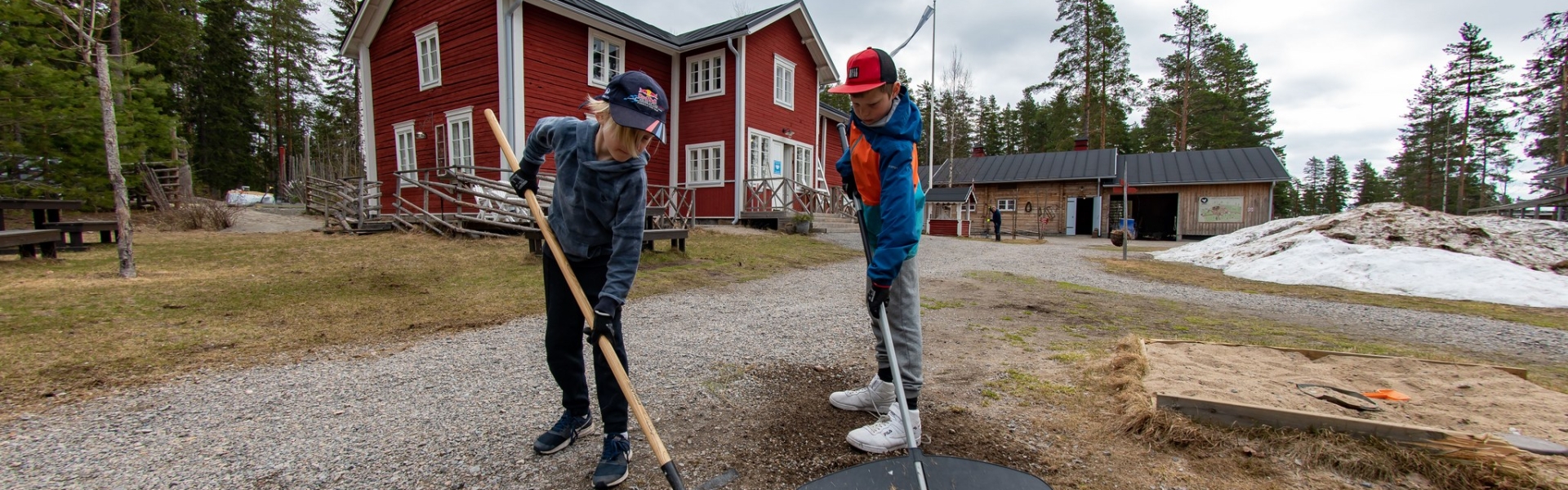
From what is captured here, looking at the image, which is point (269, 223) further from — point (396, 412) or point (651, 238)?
point (396, 412)

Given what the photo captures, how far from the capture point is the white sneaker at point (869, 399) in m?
3.06

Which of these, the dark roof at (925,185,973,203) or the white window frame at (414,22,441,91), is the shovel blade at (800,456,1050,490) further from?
the dark roof at (925,185,973,203)

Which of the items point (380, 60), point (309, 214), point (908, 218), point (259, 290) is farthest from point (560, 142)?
point (309, 214)

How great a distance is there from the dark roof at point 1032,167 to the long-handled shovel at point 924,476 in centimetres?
2866

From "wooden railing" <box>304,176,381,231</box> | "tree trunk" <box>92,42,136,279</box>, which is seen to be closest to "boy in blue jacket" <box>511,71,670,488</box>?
"tree trunk" <box>92,42,136,279</box>

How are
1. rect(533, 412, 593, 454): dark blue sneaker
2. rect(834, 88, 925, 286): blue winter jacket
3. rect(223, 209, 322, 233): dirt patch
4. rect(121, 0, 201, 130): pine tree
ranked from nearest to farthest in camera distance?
rect(834, 88, 925, 286): blue winter jacket → rect(533, 412, 593, 454): dark blue sneaker → rect(223, 209, 322, 233): dirt patch → rect(121, 0, 201, 130): pine tree

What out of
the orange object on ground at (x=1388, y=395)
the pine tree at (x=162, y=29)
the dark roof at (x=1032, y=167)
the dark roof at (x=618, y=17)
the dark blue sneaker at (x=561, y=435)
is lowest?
the dark blue sneaker at (x=561, y=435)

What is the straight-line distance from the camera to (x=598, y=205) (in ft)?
7.89

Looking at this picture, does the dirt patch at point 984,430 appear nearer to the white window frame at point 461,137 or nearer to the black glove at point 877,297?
the black glove at point 877,297

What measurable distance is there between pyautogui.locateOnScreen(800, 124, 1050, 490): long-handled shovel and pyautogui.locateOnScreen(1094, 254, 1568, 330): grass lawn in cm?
816

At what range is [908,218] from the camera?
244cm

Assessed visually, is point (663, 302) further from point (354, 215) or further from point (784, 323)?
point (354, 215)

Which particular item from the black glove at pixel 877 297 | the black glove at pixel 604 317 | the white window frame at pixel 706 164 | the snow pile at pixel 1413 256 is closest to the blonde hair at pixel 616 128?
the black glove at pixel 604 317

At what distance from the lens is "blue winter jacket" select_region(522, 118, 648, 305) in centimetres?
232
